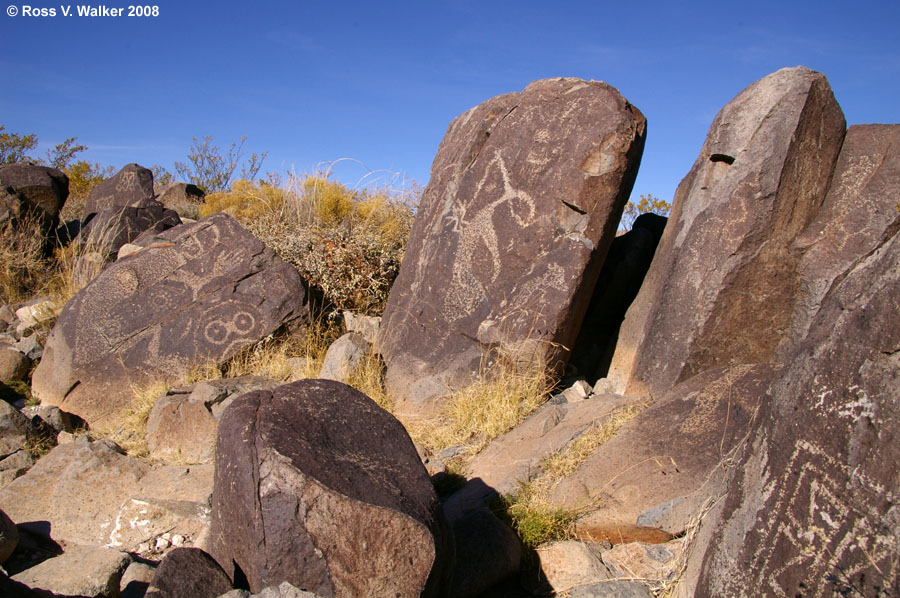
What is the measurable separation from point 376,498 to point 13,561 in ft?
6.88

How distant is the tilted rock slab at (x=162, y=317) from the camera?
5.23 metres

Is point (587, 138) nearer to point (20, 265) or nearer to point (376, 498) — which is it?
point (376, 498)

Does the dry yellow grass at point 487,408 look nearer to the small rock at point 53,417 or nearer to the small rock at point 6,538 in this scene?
the small rock at point 6,538

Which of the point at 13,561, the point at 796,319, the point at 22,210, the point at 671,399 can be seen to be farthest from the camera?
the point at 22,210

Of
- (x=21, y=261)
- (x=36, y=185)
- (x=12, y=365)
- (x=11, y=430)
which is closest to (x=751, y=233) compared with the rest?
(x=11, y=430)

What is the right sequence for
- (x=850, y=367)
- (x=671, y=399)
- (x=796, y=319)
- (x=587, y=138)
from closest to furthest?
1. (x=850, y=367)
2. (x=671, y=399)
3. (x=796, y=319)
4. (x=587, y=138)

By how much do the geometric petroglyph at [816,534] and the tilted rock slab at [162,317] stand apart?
→ 415 centimetres

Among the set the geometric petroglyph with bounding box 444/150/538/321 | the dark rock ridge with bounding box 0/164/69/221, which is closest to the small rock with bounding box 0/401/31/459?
the geometric petroglyph with bounding box 444/150/538/321

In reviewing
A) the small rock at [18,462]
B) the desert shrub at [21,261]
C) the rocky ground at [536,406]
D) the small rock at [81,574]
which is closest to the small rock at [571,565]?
the rocky ground at [536,406]

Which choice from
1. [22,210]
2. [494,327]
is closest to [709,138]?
[494,327]

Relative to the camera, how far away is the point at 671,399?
3660 millimetres

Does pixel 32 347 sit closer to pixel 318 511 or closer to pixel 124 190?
pixel 318 511

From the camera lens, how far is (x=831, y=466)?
67.7 inches

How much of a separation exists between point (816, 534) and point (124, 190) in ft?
37.1
